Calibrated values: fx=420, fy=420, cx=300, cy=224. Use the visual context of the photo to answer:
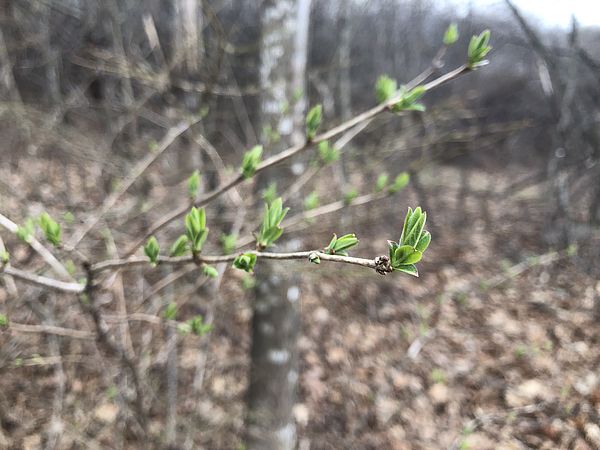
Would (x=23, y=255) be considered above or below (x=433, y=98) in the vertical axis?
above

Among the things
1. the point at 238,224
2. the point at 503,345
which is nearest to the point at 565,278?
the point at 503,345

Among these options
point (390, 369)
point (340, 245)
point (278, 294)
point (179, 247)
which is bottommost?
point (390, 369)

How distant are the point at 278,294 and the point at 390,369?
6.49 ft

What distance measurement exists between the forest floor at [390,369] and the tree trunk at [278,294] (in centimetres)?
29

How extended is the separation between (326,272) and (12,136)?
597 centimetres

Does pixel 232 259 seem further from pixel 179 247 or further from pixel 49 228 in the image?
pixel 49 228

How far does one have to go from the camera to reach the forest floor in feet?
9.64

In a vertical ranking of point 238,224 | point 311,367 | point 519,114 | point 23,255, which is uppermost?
point 238,224

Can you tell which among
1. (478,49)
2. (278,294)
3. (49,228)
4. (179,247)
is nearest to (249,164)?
(179,247)

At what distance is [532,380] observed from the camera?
3.24 meters

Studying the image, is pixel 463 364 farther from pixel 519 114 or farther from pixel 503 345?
pixel 519 114

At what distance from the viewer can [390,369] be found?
13.1ft

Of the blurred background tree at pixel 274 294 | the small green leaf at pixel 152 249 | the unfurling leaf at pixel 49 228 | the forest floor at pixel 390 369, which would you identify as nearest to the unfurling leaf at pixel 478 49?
the blurred background tree at pixel 274 294

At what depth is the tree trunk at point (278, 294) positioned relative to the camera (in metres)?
2.31
